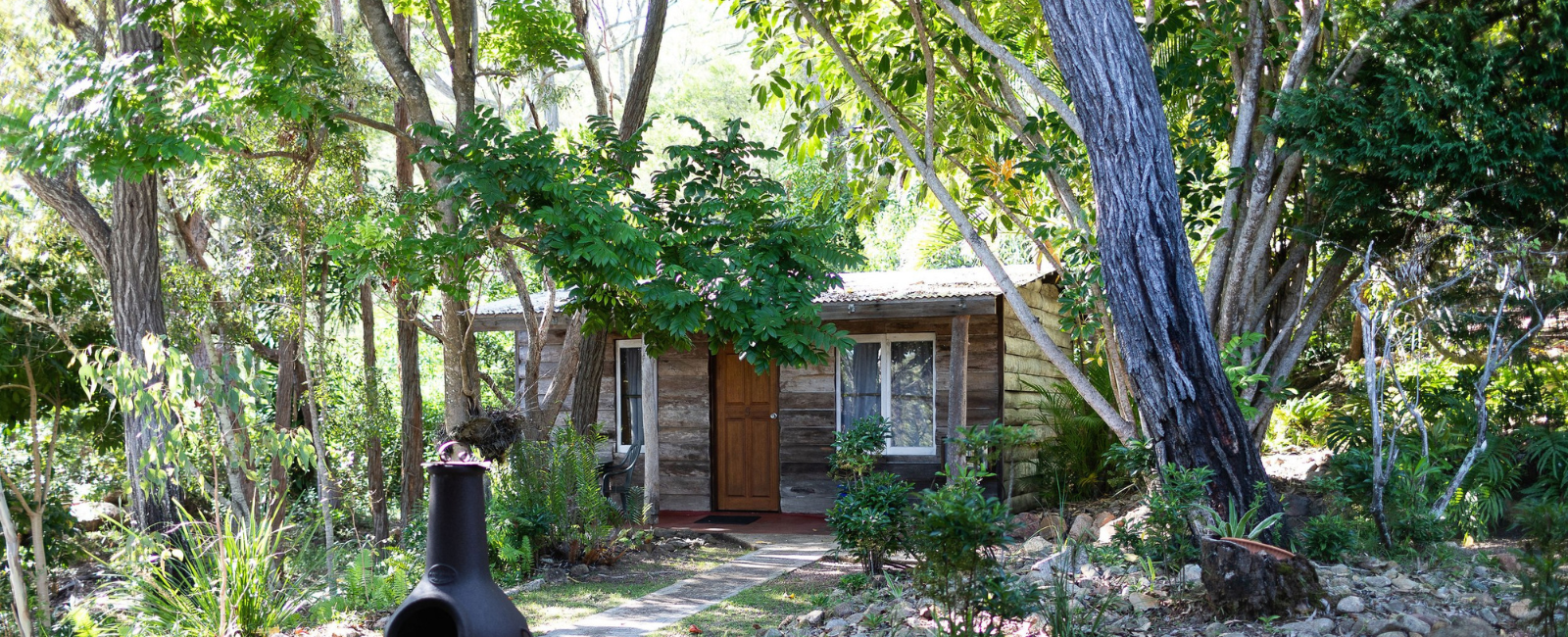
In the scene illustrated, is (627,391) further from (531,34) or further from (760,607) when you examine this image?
(760,607)

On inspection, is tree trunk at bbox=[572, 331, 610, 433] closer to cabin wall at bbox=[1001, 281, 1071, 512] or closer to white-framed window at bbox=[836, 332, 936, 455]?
white-framed window at bbox=[836, 332, 936, 455]

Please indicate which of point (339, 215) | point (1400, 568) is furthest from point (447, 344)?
point (1400, 568)

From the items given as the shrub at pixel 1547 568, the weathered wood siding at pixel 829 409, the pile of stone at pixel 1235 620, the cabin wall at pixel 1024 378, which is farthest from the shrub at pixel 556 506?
the shrub at pixel 1547 568

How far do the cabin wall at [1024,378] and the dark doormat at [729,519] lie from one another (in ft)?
8.60

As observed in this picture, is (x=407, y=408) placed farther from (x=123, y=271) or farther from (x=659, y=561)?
(x=659, y=561)

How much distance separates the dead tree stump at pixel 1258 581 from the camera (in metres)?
4.13

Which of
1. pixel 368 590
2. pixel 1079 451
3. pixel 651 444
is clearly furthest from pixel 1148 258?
pixel 651 444

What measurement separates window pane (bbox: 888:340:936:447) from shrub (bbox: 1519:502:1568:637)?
7.32 metres

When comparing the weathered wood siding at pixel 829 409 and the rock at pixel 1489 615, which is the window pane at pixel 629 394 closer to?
the weathered wood siding at pixel 829 409

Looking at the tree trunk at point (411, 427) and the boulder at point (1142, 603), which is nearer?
Answer: the boulder at point (1142, 603)

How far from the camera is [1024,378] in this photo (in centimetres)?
1081

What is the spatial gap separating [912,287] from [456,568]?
6299 millimetres

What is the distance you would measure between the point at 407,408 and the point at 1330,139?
326 inches

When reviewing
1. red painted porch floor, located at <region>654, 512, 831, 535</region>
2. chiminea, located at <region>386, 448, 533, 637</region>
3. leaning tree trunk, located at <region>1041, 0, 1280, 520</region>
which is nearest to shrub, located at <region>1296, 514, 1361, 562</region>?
leaning tree trunk, located at <region>1041, 0, 1280, 520</region>
